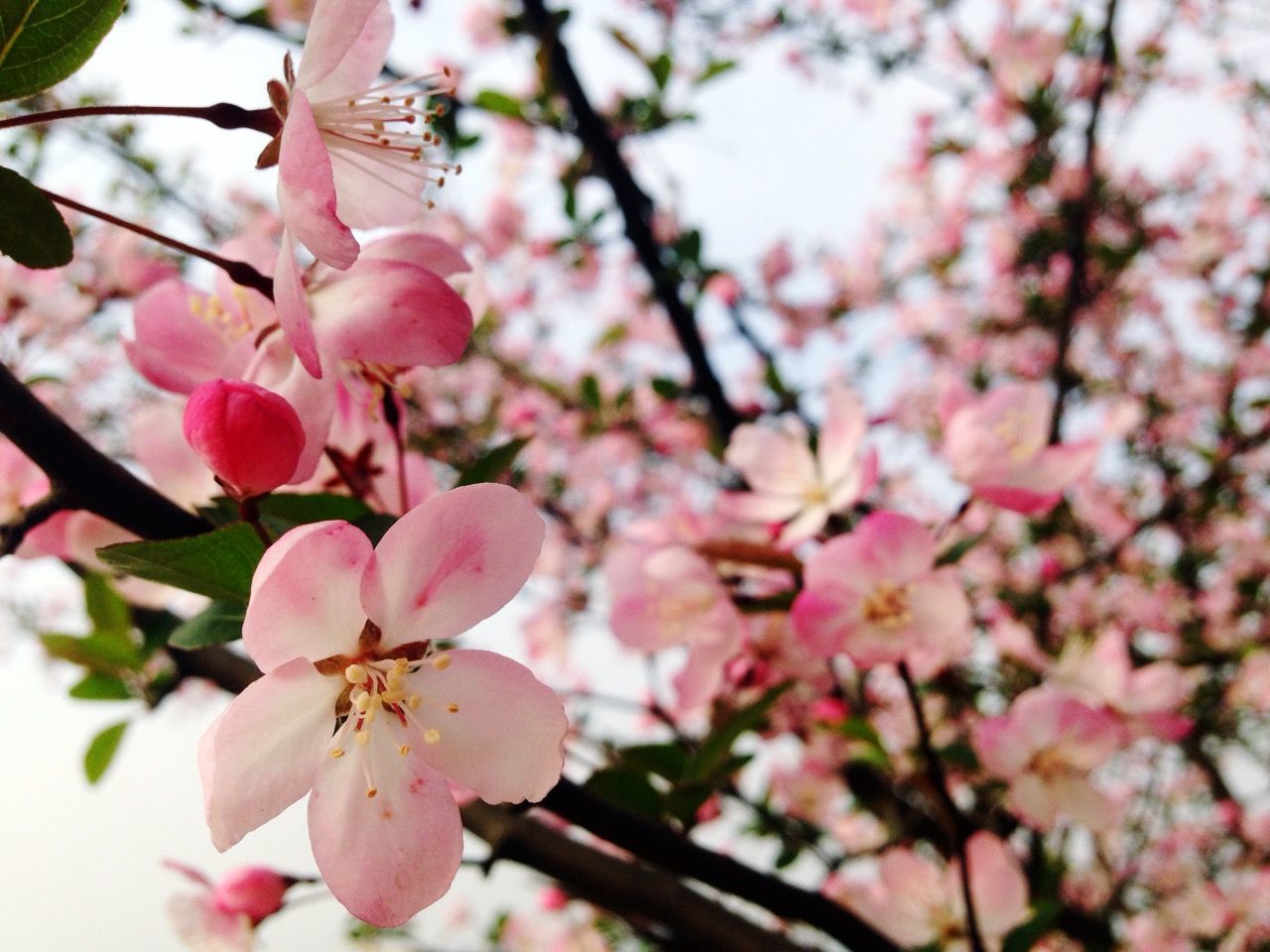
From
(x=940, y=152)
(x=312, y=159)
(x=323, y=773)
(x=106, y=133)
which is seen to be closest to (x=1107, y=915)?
(x=323, y=773)

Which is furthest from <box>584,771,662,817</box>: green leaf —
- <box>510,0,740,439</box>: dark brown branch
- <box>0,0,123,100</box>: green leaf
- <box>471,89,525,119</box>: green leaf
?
<box>471,89,525,119</box>: green leaf

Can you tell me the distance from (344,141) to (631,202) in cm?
132

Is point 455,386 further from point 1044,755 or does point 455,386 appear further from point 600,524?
point 1044,755

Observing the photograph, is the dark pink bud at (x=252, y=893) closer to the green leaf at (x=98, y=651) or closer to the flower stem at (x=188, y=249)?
the green leaf at (x=98, y=651)

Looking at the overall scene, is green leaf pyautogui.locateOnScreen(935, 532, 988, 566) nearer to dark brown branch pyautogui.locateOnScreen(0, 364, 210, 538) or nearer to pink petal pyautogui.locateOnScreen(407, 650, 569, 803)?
pink petal pyautogui.locateOnScreen(407, 650, 569, 803)

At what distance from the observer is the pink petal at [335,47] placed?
1.76 feet

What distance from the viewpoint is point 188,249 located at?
1.86 feet

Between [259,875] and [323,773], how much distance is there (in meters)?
0.49

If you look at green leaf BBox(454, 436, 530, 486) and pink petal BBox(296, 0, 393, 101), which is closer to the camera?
pink petal BBox(296, 0, 393, 101)

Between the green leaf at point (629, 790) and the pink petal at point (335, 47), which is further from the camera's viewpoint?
the green leaf at point (629, 790)

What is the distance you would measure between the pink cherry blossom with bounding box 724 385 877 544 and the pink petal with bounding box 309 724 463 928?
65 cm

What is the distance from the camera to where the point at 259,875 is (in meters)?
0.97

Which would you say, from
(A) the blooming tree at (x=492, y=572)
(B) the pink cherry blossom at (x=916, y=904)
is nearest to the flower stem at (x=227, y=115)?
(A) the blooming tree at (x=492, y=572)

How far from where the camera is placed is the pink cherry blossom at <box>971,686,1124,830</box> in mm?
1226
